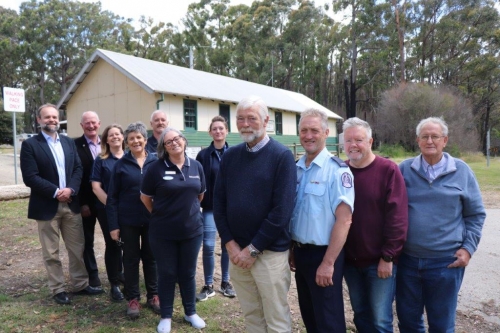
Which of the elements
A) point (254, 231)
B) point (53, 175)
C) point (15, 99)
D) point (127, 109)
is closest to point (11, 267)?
point (53, 175)

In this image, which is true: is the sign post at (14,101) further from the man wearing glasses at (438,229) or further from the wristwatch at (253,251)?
the man wearing glasses at (438,229)

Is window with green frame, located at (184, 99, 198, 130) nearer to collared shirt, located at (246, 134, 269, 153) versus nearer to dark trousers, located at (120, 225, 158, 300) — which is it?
dark trousers, located at (120, 225, 158, 300)

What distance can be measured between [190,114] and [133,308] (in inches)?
528

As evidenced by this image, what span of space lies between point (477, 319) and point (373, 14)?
38263 mm

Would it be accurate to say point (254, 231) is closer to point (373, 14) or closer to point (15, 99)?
point (15, 99)

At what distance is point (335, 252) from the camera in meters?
2.39

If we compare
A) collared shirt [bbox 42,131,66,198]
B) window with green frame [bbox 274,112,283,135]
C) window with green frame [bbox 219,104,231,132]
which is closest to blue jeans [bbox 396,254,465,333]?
collared shirt [bbox 42,131,66,198]

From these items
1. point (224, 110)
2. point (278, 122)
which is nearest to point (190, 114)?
point (224, 110)

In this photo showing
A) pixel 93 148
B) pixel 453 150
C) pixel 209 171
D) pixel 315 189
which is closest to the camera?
pixel 315 189

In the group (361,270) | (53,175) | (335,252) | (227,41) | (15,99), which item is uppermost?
(227,41)

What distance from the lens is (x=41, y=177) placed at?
12.5ft

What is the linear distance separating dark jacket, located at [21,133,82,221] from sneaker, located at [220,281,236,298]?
1804 mm

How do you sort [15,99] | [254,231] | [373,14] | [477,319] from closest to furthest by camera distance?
[254,231] < [477,319] < [15,99] < [373,14]

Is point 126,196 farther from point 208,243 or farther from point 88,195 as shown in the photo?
point 208,243
